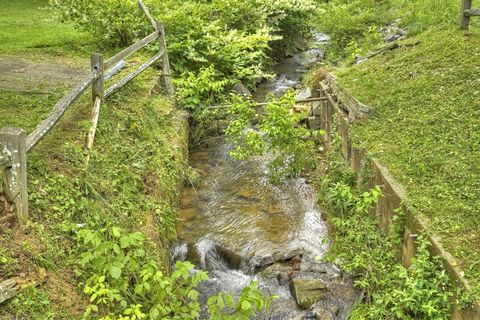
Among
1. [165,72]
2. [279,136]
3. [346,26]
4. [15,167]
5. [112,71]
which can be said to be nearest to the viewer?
[15,167]

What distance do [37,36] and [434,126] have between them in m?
10.8

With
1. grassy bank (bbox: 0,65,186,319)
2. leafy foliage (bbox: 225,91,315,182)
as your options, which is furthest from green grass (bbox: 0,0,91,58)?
leafy foliage (bbox: 225,91,315,182)

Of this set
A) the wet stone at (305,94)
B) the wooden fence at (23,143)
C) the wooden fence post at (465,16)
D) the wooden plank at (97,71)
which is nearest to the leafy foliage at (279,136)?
the wet stone at (305,94)

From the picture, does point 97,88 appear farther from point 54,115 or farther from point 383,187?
point 383,187

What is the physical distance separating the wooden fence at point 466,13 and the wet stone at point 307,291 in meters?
5.73

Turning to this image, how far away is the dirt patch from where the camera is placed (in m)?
7.53

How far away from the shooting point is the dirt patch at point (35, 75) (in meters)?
7.53

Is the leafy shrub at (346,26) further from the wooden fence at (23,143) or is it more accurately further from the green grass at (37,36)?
the wooden fence at (23,143)

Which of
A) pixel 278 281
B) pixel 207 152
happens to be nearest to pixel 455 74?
pixel 278 281

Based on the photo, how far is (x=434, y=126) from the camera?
19.1 ft

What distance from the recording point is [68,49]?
430 inches

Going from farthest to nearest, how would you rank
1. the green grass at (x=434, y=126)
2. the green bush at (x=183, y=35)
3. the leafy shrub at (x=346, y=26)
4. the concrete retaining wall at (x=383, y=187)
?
the leafy shrub at (x=346, y=26)
the green bush at (x=183, y=35)
the green grass at (x=434, y=126)
the concrete retaining wall at (x=383, y=187)

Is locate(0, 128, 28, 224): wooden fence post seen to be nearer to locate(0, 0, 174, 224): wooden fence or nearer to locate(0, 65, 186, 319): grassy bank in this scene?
locate(0, 0, 174, 224): wooden fence

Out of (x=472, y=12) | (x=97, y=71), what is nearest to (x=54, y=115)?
(x=97, y=71)
